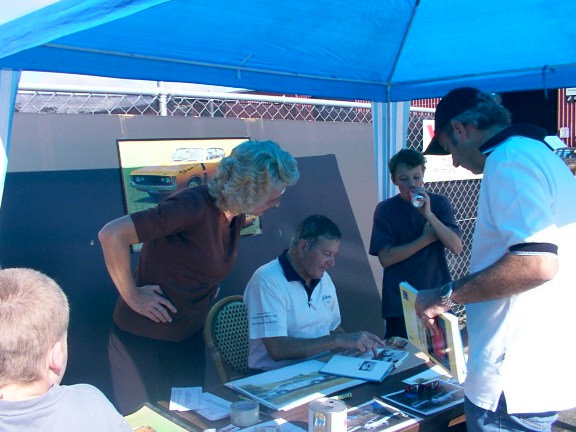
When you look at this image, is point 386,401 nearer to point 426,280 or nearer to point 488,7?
point 426,280

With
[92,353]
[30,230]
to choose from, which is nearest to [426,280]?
[92,353]

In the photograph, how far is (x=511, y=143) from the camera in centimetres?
174

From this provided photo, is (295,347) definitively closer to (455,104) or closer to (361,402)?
(361,402)

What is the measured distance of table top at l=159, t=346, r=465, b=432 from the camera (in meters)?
1.96

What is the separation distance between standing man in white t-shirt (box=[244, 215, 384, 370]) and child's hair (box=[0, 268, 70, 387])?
142 centimetres

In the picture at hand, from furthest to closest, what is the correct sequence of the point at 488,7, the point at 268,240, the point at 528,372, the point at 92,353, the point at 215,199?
the point at 268,240
the point at 92,353
the point at 488,7
the point at 215,199
the point at 528,372

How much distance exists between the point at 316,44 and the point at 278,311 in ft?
4.98

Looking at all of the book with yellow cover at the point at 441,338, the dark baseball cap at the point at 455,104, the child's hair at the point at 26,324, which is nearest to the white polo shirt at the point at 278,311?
the book with yellow cover at the point at 441,338

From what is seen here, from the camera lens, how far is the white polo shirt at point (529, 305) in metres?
1.67

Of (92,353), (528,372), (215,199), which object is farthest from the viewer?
(92,353)

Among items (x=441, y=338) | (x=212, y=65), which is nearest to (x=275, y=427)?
(x=441, y=338)

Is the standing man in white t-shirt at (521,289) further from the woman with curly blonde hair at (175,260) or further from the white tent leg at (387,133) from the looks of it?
the white tent leg at (387,133)

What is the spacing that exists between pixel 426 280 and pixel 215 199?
5.30ft

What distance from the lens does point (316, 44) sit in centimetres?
321
